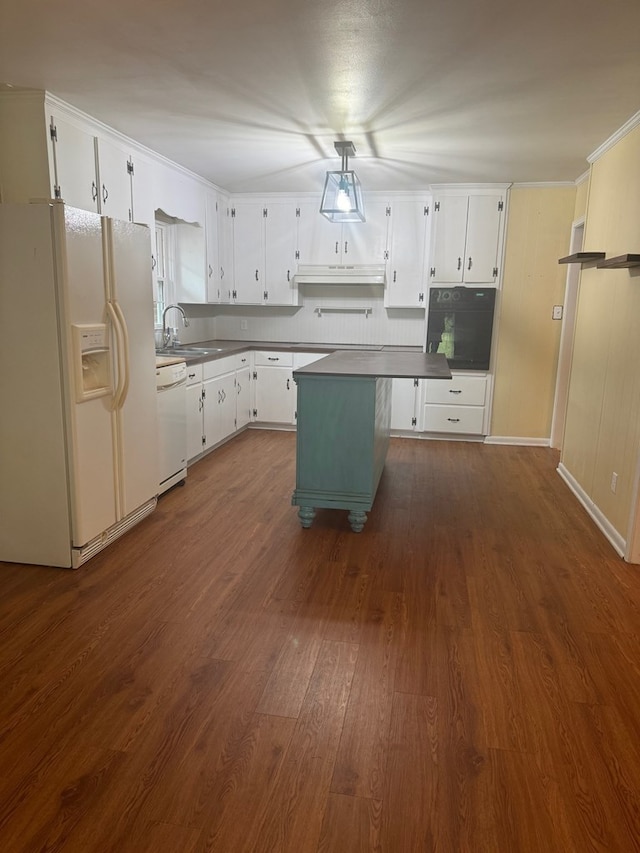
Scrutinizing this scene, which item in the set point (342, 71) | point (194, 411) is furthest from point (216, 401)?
point (342, 71)

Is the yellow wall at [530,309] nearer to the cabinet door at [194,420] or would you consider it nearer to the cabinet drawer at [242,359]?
the cabinet drawer at [242,359]

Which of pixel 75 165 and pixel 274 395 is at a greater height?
pixel 75 165

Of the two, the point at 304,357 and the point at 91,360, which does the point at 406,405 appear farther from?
the point at 91,360

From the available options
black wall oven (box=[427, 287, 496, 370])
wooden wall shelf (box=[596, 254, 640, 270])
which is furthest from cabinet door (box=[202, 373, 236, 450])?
Answer: wooden wall shelf (box=[596, 254, 640, 270])

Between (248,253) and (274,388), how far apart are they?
144 cm

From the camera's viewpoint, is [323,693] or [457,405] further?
[457,405]

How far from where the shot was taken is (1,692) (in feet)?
6.54

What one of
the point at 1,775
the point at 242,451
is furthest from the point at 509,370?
the point at 1,775

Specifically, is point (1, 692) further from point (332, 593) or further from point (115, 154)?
point (115, 154)

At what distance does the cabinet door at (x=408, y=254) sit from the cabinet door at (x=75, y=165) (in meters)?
3.00

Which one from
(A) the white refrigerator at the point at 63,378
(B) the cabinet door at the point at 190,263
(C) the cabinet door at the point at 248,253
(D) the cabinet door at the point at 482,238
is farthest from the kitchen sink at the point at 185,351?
(D) the cabinet door at the point at 482,238

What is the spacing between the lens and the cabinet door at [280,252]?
595cm

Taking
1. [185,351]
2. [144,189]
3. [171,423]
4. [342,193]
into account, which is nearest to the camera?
[342,193]

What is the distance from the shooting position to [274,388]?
6.01 metres
